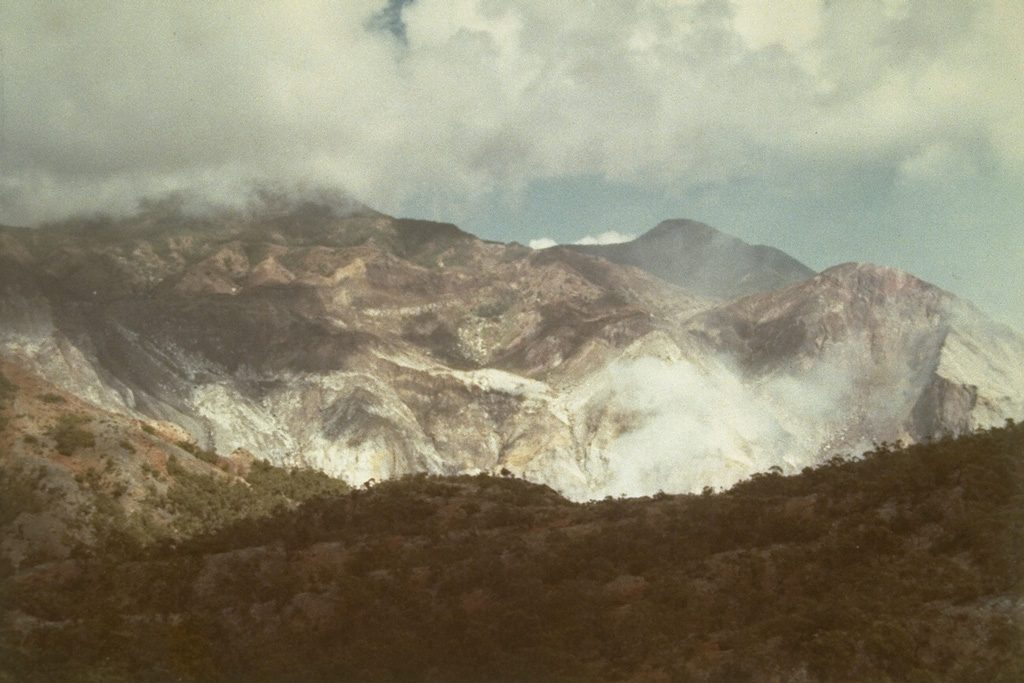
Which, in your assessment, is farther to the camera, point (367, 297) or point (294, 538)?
point (367, 297)

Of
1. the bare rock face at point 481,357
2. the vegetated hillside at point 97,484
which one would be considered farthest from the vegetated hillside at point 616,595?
the bare rock face at point 481,357

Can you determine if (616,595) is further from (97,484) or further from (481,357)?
(481,357)

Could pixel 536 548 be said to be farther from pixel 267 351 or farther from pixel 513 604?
pixel 267 351

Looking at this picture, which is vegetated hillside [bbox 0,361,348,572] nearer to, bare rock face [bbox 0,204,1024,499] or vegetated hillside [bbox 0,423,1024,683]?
vegetated hillside [bbox 0,423,1024,683]

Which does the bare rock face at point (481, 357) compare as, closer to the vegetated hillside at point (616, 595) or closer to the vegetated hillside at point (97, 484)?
the vegetated hillside at point (97, 484)

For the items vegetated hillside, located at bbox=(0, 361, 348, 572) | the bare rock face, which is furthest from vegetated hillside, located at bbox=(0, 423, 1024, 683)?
the bare rock face

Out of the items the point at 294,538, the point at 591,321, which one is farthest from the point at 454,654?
the point at 591,321
